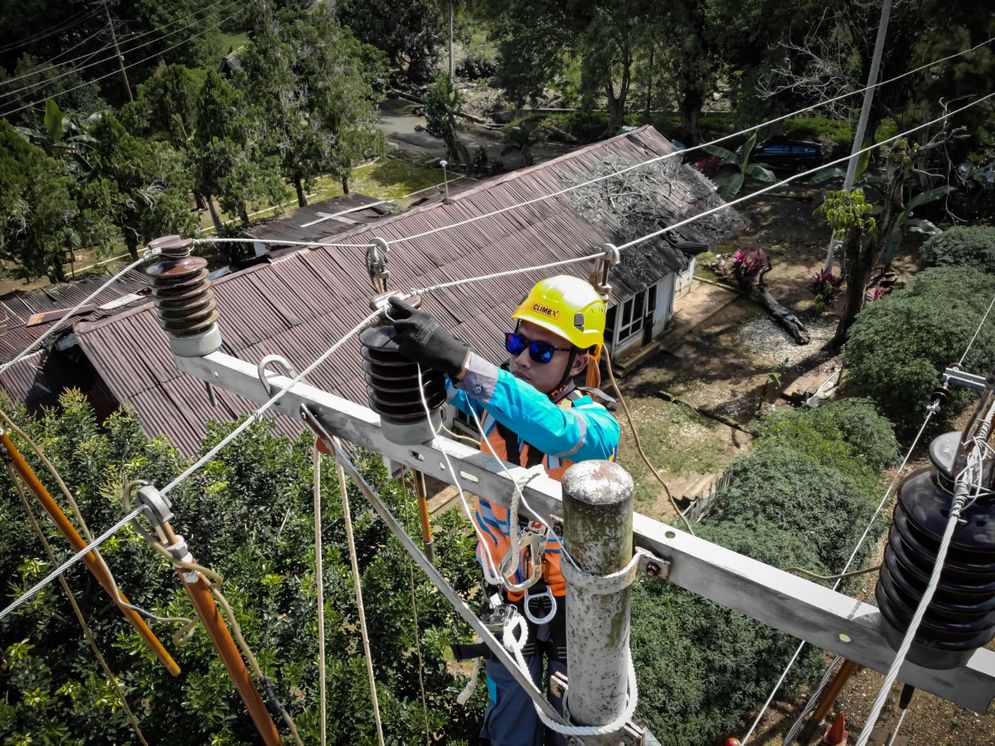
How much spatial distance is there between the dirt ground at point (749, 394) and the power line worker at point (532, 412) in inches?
230

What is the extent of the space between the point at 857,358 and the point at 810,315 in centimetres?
548

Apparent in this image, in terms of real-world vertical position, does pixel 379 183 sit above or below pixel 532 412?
below

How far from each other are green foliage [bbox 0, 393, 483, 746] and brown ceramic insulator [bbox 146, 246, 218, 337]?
284 centimetres

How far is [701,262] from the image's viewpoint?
22234mm

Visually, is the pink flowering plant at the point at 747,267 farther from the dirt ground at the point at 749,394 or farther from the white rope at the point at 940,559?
the white rope at the point at 940,559

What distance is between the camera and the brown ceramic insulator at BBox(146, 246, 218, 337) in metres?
3.58

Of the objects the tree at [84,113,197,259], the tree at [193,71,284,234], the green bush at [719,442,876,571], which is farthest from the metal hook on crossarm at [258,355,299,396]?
the tree at [193,71,284,234]

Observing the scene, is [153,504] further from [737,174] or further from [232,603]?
[737,174]

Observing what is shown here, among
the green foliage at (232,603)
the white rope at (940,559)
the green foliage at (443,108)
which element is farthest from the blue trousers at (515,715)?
the green foliage at (443,108)

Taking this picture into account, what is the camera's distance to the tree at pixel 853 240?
50.4 feet

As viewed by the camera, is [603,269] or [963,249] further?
[963,249]

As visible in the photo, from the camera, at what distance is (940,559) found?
1902mm

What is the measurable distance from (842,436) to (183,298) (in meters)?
10.9

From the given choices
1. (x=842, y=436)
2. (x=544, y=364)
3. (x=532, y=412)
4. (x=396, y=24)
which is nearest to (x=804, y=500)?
(x=842, y=436)
